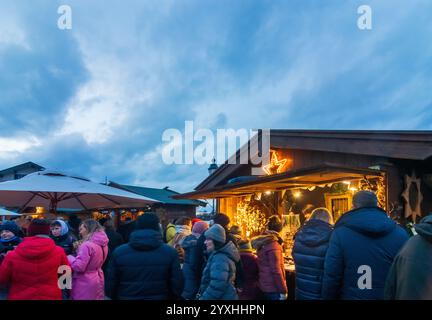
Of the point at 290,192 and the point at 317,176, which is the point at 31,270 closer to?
the point at 317,176

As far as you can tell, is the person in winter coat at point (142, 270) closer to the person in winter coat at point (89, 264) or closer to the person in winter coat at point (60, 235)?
the person in winter coat at point (89, 264)

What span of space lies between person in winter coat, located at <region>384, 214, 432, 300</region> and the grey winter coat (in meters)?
1.61

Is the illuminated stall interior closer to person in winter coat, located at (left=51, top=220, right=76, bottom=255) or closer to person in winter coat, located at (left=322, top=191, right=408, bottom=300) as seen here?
person in winter coat, located at (left=322, top=191, right=408, bottom=300)

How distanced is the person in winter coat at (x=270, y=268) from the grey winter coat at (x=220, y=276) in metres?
1.17

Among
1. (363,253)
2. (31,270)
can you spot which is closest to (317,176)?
(363,253)

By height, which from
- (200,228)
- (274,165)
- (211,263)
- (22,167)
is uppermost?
(22,167)

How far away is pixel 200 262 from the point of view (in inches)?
192

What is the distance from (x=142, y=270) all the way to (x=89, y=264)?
1158 millimetres

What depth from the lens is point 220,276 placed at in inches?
142

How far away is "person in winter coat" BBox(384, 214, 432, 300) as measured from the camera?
2.38 meters

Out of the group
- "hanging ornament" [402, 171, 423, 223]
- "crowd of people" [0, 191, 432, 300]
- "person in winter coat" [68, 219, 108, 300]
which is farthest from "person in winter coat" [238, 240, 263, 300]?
"hanging ornament" [402, 171, 423, 223]
